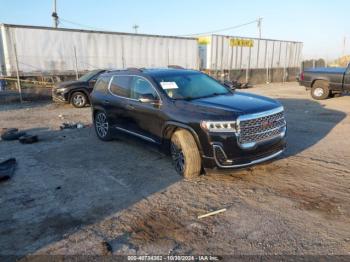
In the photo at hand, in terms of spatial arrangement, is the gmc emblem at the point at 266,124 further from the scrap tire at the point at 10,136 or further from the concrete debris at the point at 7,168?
the scrap tire at the point at 10,136

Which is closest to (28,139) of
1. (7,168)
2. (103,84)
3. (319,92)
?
(7,168)

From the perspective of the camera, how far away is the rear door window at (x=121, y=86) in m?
6.47

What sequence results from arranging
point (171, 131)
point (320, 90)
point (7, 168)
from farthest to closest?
point (320, 90), point (7, 168), point (171, 131)

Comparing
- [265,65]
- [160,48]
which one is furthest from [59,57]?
[265,65]

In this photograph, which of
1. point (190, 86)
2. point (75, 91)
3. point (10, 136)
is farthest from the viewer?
point (75, 91)

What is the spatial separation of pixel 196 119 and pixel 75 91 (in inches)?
383

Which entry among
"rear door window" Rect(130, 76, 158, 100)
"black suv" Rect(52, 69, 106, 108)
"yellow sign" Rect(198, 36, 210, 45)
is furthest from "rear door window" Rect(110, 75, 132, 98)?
"yellow sign" Rect(198, 36, 210, 45)

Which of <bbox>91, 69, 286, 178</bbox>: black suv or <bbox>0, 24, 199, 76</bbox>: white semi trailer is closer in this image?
<bbox>91, 69, 286, 178</bbox>: black suv

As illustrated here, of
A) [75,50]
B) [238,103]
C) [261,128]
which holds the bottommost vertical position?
[261,128]

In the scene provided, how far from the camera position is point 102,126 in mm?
7578

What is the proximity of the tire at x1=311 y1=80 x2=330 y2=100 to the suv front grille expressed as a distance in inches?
407

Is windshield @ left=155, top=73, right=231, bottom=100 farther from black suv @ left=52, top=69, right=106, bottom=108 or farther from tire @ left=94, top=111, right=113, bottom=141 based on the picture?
black suv @ left=52, top=69, right=106, bottom=108

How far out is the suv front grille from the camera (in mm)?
4578

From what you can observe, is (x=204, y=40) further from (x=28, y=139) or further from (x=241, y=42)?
(x=28, y=139)
